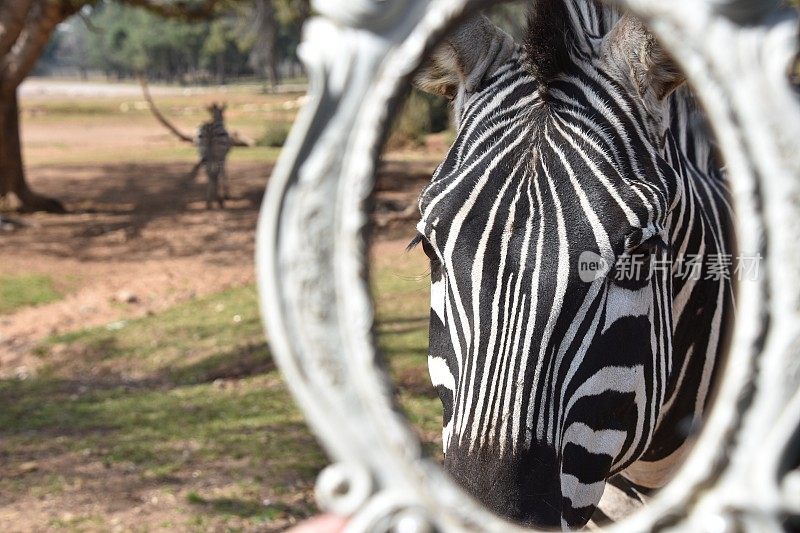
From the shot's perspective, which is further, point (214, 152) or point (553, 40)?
point (214, 152)

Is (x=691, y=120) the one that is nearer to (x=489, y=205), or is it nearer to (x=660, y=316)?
(x=660, y=316)

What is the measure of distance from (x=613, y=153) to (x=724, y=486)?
736 millimetres

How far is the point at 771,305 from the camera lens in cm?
104

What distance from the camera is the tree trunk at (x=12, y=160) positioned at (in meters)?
13.3

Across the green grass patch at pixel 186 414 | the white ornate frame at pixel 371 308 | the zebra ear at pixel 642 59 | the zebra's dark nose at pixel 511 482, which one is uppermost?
the zebra ear at pixel 642 59

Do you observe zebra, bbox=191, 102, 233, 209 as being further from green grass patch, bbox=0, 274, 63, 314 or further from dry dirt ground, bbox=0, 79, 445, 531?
green grass patch, bbox=0, 274, 63, 314

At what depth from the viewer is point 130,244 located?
11875 millimetres

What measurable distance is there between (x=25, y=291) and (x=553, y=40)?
9082 millimetres

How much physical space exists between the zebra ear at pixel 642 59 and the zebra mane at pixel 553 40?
0.23ft

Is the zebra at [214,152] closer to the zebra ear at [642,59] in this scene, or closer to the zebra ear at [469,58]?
Result: the zebra ear at [469,58]

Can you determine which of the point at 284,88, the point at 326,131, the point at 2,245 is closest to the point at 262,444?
the point at 326,131

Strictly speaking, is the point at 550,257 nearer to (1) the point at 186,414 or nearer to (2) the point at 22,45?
(1) the point at 186,414

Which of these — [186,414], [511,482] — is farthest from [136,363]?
[511,482]

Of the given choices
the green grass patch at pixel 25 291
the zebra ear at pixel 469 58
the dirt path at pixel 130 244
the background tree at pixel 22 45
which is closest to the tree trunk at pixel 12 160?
the background tree at pixel 22 45
